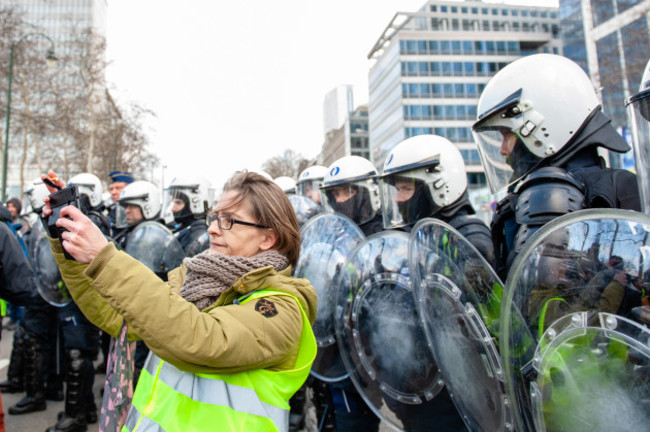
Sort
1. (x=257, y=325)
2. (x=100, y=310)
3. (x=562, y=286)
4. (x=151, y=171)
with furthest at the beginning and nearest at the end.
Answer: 1. (x=151, y=171)
2. (x=100, y=310)
3. (x=257, y=325)
4. (x=562, y=286)

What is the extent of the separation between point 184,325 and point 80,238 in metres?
0.38

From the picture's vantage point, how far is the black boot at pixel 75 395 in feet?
11.8

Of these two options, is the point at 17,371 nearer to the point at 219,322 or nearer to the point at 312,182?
the point at 312,182

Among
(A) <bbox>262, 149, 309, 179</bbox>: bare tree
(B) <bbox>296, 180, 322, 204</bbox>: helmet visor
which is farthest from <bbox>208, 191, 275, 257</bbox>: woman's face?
(A) <bbox>262, 149, 309, 179</bbox>: bare tree

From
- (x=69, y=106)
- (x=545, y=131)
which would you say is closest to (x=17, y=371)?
(x=545, y=131)

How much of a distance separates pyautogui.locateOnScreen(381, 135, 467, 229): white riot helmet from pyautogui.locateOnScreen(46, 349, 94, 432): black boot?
2.74m

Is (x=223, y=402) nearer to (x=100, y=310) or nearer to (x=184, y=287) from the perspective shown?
(x=184, y=287)

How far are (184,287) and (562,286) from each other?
108 cm

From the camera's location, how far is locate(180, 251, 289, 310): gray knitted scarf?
137 centimetres

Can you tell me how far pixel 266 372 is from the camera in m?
1.26

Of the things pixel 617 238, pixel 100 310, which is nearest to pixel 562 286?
pixel 617 238

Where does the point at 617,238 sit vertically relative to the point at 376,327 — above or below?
above

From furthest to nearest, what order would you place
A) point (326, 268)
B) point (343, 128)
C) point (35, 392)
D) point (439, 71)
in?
point (343, 128), point (439, 71), point (35, 392), point (326, 268)

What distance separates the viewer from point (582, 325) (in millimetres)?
1019
